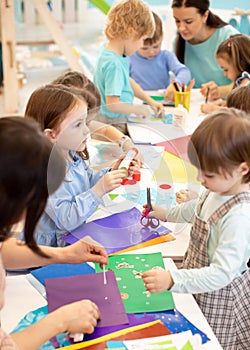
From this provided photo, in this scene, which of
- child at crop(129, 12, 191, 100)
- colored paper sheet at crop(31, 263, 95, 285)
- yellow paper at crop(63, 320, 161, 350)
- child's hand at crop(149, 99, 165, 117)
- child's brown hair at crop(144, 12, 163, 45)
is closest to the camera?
yellow paper at crop(63, 320, 161, 350)

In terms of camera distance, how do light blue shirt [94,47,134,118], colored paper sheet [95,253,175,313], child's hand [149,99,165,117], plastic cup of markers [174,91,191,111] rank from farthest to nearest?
plastic cup of markers [174,91,191,111], child's hand [149,99,165,117], light blue shirt [94,47,134,118], colored paper sheet [95,253,175,313]

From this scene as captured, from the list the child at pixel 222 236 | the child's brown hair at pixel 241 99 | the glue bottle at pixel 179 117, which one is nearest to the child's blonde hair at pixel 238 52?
the glue bottle at pixel 179 117

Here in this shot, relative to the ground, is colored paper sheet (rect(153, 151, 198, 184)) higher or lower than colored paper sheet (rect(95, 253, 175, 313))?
higher

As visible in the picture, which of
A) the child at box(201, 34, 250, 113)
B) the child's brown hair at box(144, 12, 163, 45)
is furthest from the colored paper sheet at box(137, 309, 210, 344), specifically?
the child's brown hair at box(144, 12, 163, 45)

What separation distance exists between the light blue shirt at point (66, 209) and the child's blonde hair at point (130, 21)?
2.78 feet

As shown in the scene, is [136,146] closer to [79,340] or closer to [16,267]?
[16,267]

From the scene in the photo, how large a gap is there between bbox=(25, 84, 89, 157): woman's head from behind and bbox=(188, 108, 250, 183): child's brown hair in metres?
0.39

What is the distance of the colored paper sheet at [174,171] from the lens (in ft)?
4.01

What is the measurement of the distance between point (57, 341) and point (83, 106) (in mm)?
668

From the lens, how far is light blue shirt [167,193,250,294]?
3.50 ft

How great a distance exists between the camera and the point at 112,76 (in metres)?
2.09

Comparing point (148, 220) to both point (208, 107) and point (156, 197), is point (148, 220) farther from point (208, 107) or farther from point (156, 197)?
point (208, 107)

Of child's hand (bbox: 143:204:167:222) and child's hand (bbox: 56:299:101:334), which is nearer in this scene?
child's hand (bbox: 56:299:101:334)

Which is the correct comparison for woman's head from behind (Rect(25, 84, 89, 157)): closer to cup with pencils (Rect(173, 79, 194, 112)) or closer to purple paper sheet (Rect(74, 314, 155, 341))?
purple paper sheet (Rect(74, 314, 155, 341))
